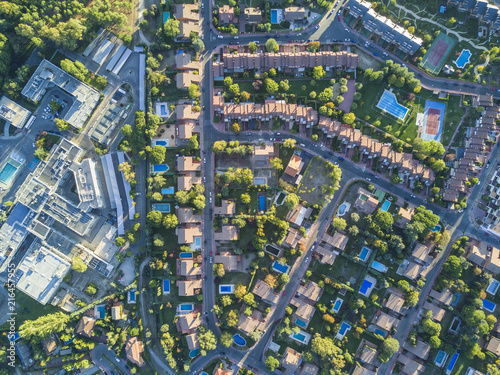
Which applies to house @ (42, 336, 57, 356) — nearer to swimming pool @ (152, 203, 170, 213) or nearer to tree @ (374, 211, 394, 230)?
swimming pool @ (152, 203, 170, 213)

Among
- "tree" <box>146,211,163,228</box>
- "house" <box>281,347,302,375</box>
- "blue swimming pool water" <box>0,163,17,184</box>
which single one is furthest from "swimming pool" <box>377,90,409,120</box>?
"blue swimming pool water" <box>0,163,17,184</box>

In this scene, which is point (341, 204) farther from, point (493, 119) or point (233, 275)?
point (493, 119)

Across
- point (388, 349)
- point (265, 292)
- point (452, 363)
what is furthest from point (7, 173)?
point (452, 363)

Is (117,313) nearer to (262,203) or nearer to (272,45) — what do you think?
(262,203)

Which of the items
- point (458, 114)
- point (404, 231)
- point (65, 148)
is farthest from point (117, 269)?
point (458, 114)

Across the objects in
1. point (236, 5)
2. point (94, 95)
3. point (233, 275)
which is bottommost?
point (233, 275)

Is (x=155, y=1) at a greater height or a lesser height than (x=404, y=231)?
greater

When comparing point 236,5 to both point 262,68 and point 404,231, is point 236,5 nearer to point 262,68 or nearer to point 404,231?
point 262,68
